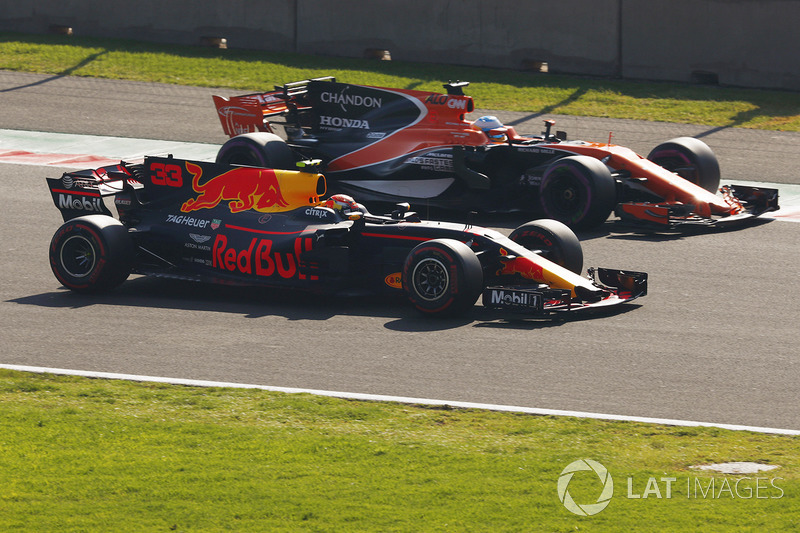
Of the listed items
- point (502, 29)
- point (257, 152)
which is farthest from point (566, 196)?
point (502, 29)

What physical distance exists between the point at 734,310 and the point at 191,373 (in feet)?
18.0

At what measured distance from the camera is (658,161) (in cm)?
1723

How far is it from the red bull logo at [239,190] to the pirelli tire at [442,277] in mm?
1995

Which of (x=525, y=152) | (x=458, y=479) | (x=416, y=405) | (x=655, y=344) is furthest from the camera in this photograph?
(x=525, y=152)

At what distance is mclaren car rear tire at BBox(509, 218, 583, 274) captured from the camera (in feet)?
40.6

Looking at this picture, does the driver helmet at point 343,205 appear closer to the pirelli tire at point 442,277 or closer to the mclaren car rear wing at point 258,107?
the pirelli tire at point 442,277

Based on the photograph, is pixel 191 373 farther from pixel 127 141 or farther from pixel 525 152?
pixel 127 141

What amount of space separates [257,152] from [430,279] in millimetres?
6070

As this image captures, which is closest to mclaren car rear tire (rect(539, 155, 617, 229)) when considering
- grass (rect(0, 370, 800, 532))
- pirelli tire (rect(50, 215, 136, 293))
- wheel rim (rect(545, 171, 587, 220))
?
wheel rim (rect(545, 171, 587, 220))

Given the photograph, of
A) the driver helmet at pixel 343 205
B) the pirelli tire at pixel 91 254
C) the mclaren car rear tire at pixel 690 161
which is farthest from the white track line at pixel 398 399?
the mclaren car rear tire at pixel 690 161

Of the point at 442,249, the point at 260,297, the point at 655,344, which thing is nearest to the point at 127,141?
→ the point at 260,297

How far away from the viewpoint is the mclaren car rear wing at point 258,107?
18.5 m

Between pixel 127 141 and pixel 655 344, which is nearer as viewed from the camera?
Answer: pixel 655 344

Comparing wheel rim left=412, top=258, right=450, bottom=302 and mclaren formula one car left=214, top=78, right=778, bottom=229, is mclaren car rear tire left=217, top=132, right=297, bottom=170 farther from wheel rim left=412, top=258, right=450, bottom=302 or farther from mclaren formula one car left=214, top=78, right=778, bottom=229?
wheel rim left=412, top=258, right=450, bottom=302
